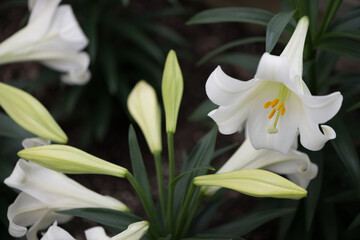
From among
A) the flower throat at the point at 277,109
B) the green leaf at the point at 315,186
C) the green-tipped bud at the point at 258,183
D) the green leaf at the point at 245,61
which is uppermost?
the flower throat at the point at 277,109

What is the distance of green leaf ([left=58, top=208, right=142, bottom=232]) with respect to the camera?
1040mm

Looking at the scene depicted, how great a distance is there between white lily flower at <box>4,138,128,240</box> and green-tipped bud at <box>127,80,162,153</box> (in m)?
0.18

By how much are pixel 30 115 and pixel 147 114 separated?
0.28 metres

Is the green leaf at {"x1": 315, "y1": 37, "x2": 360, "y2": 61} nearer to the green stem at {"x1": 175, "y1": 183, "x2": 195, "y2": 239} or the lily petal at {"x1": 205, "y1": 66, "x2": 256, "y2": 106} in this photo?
the lily petal at {"x1": 205, "y1": 66, "x2": 256, "y2": 106}

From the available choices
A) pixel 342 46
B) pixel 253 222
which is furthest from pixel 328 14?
pixel 253 222

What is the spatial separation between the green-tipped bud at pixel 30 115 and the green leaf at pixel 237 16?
46cm

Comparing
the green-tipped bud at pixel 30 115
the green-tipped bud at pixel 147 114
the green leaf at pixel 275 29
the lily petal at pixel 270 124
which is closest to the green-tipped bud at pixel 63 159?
the green-tipped bud at pixel 30 115

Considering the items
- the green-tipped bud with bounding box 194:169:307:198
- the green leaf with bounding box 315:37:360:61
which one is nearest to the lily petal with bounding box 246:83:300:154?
the green-tipped bud with bounding box 194:169:307:198

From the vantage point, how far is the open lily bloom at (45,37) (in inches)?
53.0

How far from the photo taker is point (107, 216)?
105 cm

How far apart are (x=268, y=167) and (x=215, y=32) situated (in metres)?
1.59

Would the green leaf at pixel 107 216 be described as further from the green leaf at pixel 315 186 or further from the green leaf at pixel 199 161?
the green leaf at pixel 315 186

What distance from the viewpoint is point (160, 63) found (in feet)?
7.04

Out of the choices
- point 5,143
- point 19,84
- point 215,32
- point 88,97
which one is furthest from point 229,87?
point 215,32
